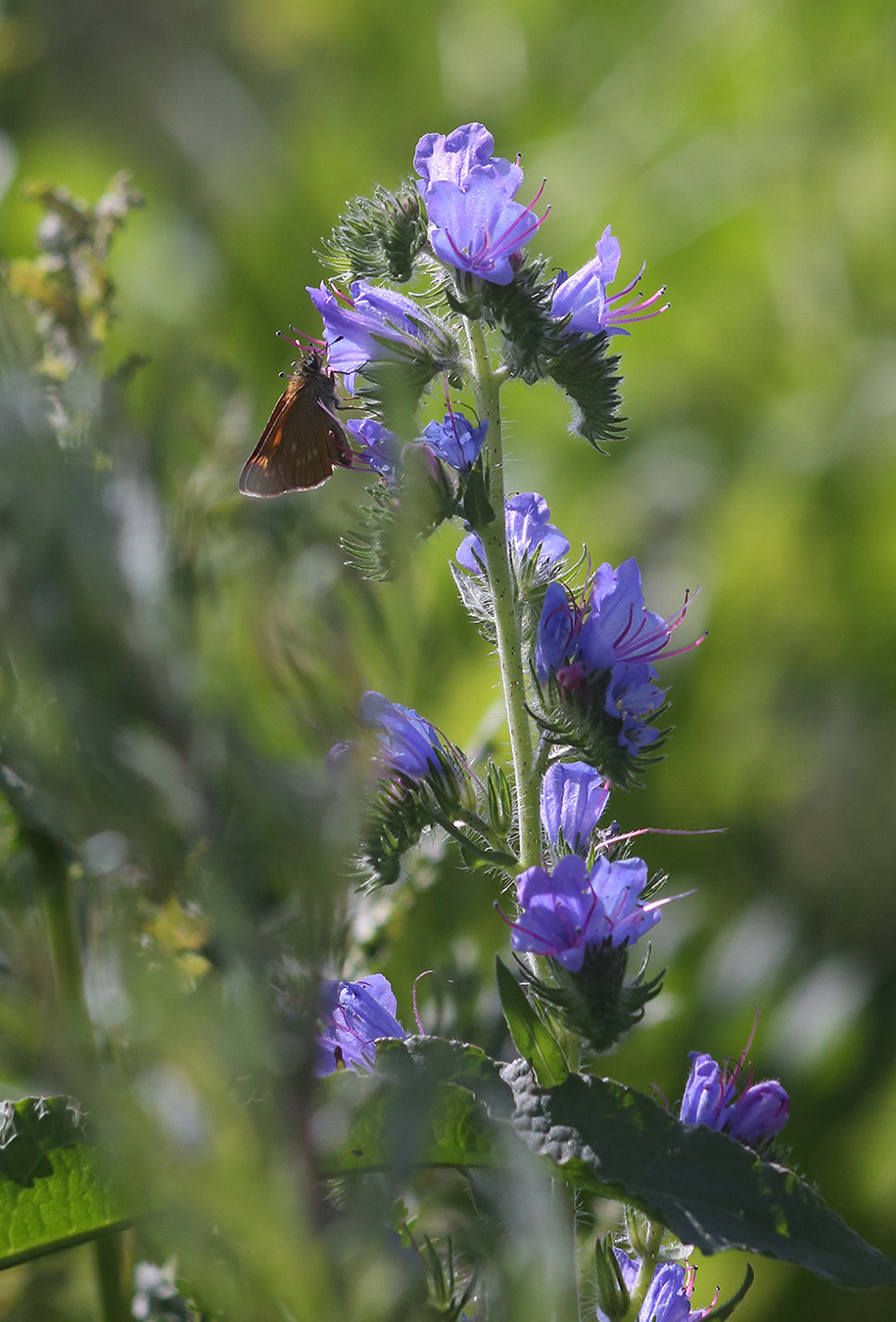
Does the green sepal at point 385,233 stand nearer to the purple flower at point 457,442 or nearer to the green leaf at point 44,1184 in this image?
the purple flower at point 457,442

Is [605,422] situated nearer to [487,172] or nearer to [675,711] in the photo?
[487,172]

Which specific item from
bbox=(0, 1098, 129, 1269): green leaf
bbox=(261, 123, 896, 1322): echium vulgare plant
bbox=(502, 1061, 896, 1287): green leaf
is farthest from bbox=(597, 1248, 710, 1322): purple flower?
bbox=(0, 1098, 129, 1269): green leaf

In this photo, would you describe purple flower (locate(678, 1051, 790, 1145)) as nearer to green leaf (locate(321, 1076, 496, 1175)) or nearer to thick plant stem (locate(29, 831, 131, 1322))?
green leaf (locate(321, 1076, 496, 1175))

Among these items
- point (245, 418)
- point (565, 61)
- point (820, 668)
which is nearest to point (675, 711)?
point (820, 668)

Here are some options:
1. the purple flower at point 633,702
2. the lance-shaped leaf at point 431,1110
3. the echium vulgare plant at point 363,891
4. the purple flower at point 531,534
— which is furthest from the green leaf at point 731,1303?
the purple flower at point 531,534

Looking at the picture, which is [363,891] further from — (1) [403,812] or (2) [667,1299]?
(2) [667,1299]

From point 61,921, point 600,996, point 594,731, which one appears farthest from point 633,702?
point 61,921

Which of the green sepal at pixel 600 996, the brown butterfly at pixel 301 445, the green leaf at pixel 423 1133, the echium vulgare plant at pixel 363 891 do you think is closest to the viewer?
the echium vulgare plant at pixel 363 891
